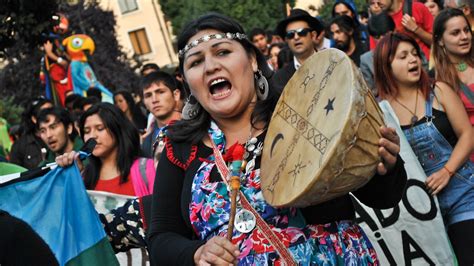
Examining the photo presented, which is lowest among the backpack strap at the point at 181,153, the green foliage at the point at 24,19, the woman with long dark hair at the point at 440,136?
the woman with long dark hair at the point at 440,136

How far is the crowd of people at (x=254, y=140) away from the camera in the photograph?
3.08 metres

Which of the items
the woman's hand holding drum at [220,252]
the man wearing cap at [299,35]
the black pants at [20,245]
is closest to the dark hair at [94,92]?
the man wearing cap at [299,35]

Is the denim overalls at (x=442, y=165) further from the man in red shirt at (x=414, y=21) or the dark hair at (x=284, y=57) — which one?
the dark hair at (x=284, y=57)

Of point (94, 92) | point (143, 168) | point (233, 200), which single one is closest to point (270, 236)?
point (233, 200)

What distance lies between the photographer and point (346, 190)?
114 inches

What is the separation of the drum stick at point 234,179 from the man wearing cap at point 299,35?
5.28 m

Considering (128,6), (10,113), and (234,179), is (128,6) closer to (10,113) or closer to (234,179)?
(10,113)

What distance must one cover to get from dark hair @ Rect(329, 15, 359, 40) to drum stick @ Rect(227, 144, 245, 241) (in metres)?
6.72

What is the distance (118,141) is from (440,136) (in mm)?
2491

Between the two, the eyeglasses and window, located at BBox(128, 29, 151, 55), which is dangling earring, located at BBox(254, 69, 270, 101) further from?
window, located at BBox(128, 29, 151, 55)

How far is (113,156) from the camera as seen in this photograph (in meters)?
6.46

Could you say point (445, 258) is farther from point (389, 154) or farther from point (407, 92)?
point (389, 154)

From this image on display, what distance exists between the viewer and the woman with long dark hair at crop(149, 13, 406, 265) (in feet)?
10.0

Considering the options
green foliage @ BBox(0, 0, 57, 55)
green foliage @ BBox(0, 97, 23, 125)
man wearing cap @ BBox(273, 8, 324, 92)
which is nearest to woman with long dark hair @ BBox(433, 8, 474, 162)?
man wearing cap @ BBox(273, 8, 324, 92)
